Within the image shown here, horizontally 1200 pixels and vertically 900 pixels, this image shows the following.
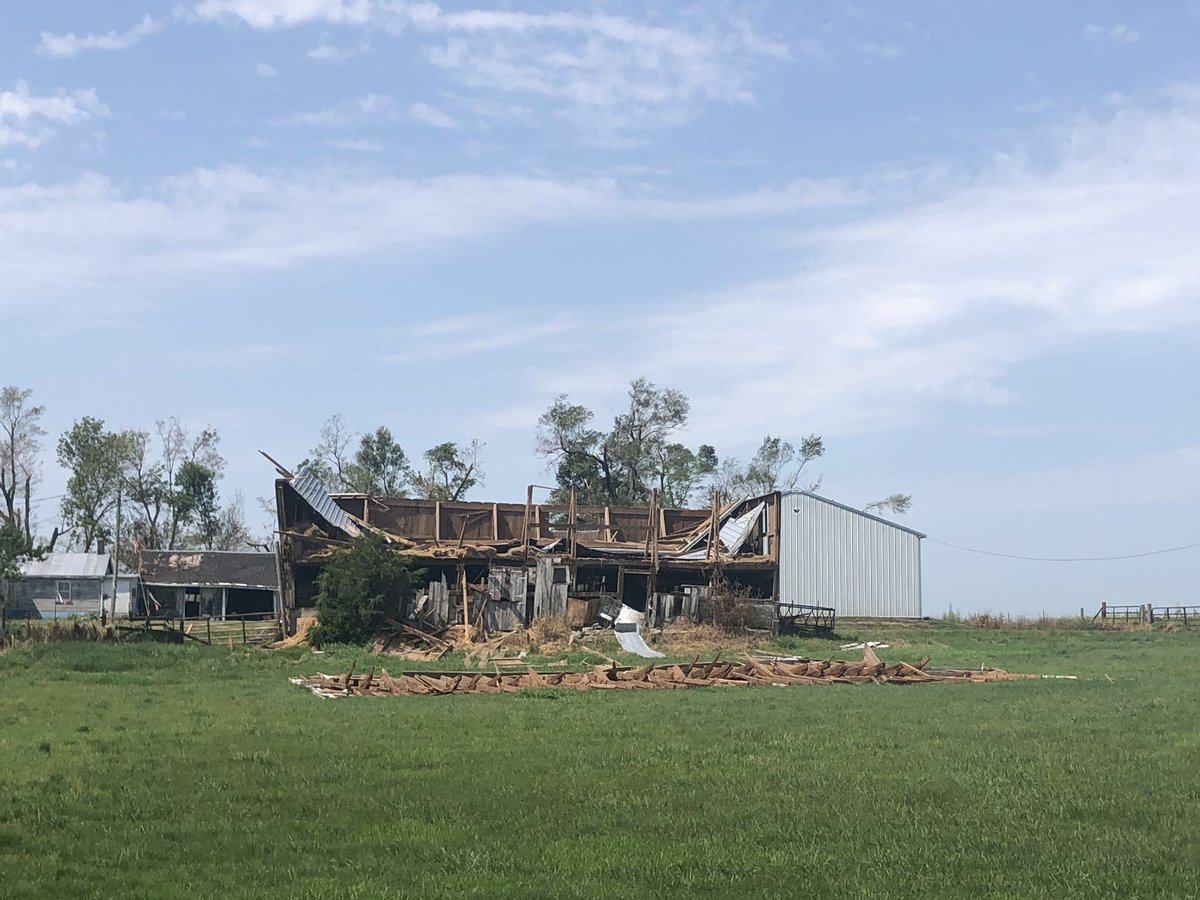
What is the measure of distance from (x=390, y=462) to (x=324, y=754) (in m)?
73.4

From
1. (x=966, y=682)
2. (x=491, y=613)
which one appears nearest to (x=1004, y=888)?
(x=966, y=682)

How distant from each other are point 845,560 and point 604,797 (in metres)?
51.2

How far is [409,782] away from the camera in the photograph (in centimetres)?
1330

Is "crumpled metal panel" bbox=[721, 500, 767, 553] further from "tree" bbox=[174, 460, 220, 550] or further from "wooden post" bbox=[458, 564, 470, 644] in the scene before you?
"tree" bbox=[174, 460, 220, 550]

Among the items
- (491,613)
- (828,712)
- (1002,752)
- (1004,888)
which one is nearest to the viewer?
(1004,888)

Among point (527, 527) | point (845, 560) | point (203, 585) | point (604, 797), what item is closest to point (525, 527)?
point (527, 527)

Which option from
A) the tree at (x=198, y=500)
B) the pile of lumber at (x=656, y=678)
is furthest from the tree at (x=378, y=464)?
the pile of lumber at (x=656, y=678)

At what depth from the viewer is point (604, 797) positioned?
12.4 meters

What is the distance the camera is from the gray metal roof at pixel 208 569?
67.3 metres

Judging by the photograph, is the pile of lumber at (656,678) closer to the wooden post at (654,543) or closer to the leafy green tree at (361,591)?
the leafy green tree at (361,591)

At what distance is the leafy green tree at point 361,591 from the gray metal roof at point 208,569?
1022 inches

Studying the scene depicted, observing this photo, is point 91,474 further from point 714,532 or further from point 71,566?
point 714,532

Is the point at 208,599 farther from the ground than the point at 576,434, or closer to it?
closer to it

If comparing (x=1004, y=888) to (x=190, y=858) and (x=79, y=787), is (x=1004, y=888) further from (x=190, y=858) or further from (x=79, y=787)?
(x=79, y=787)
